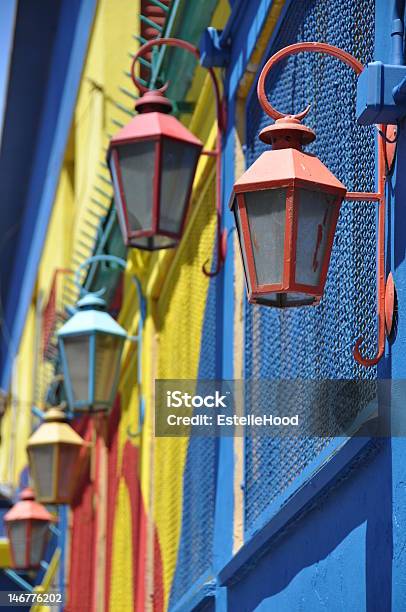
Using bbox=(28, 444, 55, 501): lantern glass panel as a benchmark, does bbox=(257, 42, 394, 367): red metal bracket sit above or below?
above

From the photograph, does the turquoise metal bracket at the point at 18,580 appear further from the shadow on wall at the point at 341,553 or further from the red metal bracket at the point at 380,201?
the red metal bracket at the point at 380,201

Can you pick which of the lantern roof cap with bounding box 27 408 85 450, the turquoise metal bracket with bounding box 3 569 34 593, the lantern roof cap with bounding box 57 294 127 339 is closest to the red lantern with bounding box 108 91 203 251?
the lantern roof cap with bounding box 57 294 127 339

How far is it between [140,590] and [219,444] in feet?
6.86

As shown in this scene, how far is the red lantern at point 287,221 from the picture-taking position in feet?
11.0

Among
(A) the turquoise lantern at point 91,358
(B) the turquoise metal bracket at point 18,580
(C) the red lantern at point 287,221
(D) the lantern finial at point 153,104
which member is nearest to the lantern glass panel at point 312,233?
(C) the red lantern at point 287,221

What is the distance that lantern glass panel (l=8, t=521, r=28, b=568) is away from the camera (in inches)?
468

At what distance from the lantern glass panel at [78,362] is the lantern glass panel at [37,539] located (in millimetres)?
4179

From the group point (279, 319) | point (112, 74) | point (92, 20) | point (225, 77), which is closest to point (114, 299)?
point (112, 74)

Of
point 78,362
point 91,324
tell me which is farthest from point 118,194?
point 78,362

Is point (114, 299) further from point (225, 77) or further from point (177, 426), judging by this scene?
point (177, 426)

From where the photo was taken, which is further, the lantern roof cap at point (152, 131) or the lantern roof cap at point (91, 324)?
the lantern roof cap at point (91, 324)

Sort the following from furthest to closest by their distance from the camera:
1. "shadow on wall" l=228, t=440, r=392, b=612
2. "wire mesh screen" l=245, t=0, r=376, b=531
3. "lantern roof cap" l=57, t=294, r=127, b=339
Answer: "lantern roof cap" l=57, t=294, r=127, b=339 → "wire mesh screen" l=245, t=0, r=376, b=531 → "shadow on wall" l=228, t=440, r=392, b=612

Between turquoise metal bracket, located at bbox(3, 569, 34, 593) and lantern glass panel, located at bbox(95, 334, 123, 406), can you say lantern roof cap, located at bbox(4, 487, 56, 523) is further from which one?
lantern glass panel, located at bbox(95, 334, 123, 406)

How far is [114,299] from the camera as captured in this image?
33.1 ft
